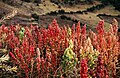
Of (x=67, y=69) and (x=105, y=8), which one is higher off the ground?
(x=67, y=69)

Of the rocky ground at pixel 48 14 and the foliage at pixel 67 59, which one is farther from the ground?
the foliage at pixel 67 59

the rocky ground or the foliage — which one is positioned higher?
the foliage

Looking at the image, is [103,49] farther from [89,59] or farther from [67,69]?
[67,69]

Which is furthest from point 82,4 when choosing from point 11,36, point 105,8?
point 11,36

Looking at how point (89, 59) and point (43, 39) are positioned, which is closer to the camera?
point (89, 59)

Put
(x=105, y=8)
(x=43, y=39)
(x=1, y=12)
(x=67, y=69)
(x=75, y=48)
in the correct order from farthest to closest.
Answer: (x=105, y=8) → (x=1, y=12) → (x=43, y=39) → (x=75, y=48) → (x=67, y=69)

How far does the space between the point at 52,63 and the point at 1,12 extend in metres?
31.3

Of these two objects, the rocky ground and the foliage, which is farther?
the rocky ground

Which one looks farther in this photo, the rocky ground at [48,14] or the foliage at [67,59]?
the rocky ground at [48,14]

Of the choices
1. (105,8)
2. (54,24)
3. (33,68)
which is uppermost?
(54,24)

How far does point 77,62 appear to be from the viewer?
6.79 m

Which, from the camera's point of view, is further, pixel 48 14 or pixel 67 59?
pixel 48 14

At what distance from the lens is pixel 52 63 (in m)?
6.76

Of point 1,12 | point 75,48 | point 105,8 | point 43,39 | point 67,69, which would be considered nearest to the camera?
point 67,69
